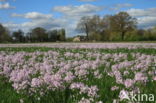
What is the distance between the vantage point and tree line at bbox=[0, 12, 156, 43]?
288 ft

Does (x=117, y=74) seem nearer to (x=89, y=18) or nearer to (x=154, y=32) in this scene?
(x=154, y=32)

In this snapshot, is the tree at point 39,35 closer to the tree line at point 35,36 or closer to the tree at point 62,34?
the tree line at point 35,36

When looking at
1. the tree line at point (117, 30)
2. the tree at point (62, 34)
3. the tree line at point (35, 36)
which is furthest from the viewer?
the tree at point (62, 34)

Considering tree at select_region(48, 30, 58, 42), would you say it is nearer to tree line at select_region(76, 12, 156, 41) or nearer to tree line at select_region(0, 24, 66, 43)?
tree line at select_region(0, 24, 66, 43)

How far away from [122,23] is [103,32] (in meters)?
11.7

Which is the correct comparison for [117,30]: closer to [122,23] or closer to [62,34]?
[122,23]

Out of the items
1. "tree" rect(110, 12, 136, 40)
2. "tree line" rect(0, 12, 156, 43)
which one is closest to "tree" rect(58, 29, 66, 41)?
"tree line" rect(0, 12, 156, 43)

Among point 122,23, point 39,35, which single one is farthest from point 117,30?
point 39,35

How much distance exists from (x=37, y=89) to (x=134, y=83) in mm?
1646

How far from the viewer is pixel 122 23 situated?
3504 inches

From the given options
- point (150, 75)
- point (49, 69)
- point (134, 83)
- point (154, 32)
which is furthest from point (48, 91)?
point (154, 32)

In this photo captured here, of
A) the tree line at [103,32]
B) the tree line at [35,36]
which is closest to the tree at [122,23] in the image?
the tree line at [103,32]

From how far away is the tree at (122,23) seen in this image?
88000mm

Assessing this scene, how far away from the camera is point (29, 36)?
376ft
